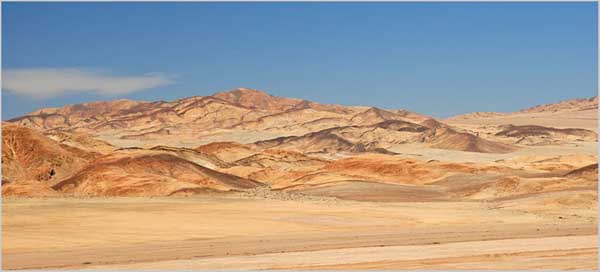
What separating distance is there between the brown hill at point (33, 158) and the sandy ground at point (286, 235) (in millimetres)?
19862

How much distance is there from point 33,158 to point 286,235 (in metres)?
42.0

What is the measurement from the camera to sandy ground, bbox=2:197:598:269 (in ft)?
73.6

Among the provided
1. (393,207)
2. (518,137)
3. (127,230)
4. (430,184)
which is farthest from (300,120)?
(127,230)

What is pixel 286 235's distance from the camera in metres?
30.8

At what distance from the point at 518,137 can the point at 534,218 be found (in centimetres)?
12346

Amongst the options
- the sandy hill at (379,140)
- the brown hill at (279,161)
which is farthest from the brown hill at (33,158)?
the sandy hill at (379,140)

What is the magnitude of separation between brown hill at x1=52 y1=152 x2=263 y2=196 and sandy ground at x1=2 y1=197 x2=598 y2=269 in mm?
9471

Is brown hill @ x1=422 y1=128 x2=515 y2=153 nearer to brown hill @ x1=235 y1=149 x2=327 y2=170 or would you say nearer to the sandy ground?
brown hill @ x1=235 y1=149 x2=327 y2=170

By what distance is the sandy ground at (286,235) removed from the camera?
22.4 metres

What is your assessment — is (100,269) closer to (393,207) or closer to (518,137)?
(393,207)

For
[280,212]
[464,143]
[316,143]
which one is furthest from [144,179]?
[316,143]

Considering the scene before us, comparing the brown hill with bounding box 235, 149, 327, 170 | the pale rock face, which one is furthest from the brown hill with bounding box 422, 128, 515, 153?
the brown hill with bounding box 235, 149, 327, 170

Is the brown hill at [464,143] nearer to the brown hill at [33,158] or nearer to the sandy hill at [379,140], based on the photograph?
the sandy hill at [379,140]

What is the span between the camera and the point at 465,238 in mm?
28312
